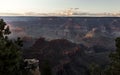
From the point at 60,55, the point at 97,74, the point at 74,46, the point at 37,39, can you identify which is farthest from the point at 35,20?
the point at 97,74

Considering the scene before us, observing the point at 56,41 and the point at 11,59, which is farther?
the point at 56,41

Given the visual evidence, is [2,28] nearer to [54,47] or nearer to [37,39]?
[54,47]

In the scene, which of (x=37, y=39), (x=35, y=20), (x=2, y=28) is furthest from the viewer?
(x=35, y=20)

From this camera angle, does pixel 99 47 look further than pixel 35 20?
No

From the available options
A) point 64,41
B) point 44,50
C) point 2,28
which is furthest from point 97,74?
point 64,41

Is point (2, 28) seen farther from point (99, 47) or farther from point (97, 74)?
point (99, 47)

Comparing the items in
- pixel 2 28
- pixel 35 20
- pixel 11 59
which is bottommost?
pixel 35 20

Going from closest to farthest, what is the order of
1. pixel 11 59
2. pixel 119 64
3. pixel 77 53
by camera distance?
pixel 11 59
pixel 119 64
pixel 77 53

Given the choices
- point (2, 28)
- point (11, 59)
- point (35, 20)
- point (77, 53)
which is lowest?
point (77, 53)

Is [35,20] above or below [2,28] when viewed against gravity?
below
